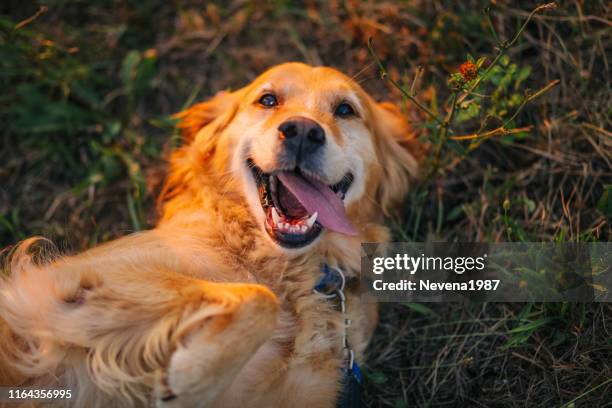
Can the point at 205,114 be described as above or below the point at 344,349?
above

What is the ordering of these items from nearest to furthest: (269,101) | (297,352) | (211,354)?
(211,354), (297,352), (269,101)

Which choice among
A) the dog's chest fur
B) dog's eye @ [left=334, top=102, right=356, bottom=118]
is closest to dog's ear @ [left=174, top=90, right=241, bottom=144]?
dog's eye @ [left=334, top=102, right=356, bottom=118]

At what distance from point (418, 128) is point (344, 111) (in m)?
0.64

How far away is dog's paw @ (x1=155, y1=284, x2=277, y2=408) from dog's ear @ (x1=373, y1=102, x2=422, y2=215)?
4.59 ft

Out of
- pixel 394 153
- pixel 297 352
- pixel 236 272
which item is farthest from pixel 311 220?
pixel 394 153

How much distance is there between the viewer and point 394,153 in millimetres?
3389

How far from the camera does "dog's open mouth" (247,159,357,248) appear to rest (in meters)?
2.58

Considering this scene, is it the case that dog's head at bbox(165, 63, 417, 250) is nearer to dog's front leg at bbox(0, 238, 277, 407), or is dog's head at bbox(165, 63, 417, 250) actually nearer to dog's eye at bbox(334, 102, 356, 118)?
dog's eye at bbox(334, 102, 356, 118)

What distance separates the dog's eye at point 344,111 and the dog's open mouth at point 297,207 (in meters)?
0.44

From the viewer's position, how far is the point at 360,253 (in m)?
2.98

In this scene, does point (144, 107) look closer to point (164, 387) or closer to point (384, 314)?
point (384, 314)

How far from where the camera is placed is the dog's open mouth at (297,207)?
2.58 m

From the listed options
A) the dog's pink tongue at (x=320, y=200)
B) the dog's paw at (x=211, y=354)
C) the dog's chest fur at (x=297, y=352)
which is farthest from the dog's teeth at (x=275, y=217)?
the dog's paw at (x=211, y=354)

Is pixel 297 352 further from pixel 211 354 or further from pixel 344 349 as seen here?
pixel 211 354
